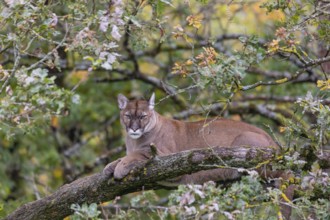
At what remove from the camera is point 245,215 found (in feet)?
21.4

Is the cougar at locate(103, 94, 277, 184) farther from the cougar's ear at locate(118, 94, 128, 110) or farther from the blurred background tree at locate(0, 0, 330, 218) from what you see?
the blurred background tree at locate(0, 0, 330, 218)

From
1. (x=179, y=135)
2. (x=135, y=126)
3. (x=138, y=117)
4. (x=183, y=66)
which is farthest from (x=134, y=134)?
(x=183, y=66)

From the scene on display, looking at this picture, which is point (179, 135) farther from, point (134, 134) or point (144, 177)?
point (144, 177)

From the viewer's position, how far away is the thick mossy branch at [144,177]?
24.8 ft

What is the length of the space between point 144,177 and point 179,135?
6.34ft

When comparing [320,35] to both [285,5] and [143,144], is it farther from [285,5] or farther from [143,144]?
[143,144]

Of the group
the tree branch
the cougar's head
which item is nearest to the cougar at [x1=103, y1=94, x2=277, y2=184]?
the cougar's head

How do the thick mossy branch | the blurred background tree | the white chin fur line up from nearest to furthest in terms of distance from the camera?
the blurred background tree → the thick mossy branch → the white chin fur

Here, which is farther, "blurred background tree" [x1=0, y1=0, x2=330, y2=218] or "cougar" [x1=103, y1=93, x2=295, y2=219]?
"cougar" [x1=103, y1=93, x2=295, y2=219]

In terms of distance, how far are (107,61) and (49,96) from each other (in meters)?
0.59

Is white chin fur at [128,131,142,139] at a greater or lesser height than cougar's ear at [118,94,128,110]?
lesser

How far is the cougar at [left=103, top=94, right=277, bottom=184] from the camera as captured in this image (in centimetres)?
944

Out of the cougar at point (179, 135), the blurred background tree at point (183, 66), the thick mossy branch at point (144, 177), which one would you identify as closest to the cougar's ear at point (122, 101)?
the cougar at point (179, 135)

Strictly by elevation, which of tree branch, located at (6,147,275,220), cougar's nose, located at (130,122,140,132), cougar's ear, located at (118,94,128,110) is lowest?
tree branch, located at (6,147,275,220)
